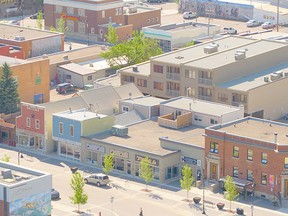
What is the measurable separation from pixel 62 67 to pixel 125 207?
170ft

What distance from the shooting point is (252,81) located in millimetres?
130375

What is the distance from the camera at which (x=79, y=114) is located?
11931cm

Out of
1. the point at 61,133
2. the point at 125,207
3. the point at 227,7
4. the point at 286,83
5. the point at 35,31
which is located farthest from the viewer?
the point at 227,7

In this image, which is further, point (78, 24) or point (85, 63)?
point (78, 24)

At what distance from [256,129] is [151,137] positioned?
39.4 ft

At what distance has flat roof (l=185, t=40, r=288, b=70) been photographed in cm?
13138

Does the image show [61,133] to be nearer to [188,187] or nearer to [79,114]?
[79,114]

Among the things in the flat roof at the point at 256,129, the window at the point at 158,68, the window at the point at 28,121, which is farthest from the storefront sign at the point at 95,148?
the window at the point at 158,68

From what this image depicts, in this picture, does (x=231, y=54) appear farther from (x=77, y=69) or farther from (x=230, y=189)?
(x=230, y=189)

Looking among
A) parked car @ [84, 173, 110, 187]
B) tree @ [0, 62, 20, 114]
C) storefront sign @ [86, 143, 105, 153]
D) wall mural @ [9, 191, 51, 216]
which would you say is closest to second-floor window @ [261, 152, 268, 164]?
parked car @ [84, 173, 110, 187]

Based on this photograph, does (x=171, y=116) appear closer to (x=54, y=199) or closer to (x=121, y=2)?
(x=54, y=199)

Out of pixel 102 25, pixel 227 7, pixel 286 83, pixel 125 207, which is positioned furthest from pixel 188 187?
pixel 227 7

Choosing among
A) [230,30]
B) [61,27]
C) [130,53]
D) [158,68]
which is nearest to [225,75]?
[158,68]

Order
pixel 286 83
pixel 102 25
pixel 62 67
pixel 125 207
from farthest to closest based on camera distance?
1. pixel 102 25
2. pixel 62 67
3. pixel 286 83
4. pixel 125 207
